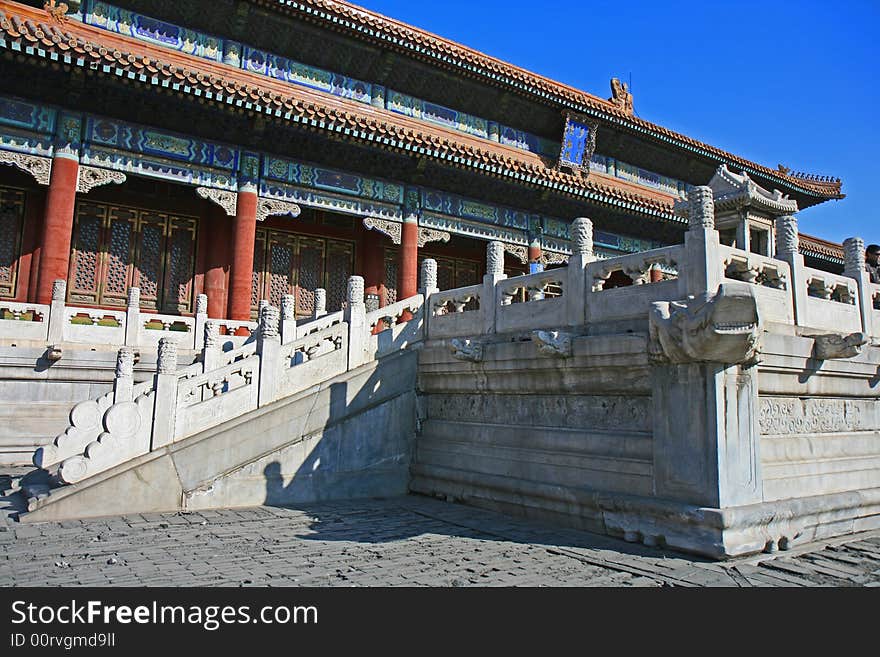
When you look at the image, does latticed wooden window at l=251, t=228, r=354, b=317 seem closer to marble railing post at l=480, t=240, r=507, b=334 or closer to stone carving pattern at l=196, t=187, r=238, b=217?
stone carving pattern at l=196, t=187, r=238, b=217

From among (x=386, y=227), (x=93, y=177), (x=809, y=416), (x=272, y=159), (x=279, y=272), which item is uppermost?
(x=272, y=159)

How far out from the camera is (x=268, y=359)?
813 cm

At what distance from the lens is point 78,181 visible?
11.4 meters

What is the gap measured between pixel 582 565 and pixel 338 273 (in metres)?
11.8

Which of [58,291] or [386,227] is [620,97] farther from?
[58,291]

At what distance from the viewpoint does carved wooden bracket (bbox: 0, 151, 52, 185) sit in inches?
431

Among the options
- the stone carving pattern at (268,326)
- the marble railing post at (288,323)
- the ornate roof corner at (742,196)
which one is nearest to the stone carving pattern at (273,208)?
the marble railing post at (288,323)

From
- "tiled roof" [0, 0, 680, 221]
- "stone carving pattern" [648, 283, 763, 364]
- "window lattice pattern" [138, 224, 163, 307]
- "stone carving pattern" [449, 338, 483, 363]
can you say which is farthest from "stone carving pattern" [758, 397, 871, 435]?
"window lattice pattern" [138, 224, 163, 307]

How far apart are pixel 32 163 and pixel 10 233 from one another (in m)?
2.26

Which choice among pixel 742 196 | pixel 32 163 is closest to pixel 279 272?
pixel 32 163

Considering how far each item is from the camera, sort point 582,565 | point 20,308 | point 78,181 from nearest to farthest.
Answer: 1. point 582,565
2. point 20,308
3. point 78,181
